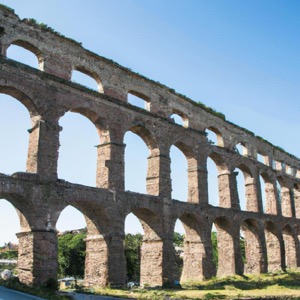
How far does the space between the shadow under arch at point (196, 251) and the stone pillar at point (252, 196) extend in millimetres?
5835

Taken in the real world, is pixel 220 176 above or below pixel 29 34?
below

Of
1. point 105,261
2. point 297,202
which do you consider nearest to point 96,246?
point 105,261

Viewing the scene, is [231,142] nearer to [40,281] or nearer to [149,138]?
[149,138]

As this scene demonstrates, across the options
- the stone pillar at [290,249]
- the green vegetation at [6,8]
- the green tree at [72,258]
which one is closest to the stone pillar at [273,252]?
Answer: the stone pillar at [290,249]

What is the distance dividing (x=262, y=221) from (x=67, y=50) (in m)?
15.4

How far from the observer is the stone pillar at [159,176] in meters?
18.7

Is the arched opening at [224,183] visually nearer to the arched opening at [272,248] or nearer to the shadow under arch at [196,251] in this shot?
the shadow under arch at [196,251]

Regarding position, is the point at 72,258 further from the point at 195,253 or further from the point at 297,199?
the point at 297,199

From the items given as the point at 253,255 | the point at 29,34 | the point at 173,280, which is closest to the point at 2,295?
the point at 173,280

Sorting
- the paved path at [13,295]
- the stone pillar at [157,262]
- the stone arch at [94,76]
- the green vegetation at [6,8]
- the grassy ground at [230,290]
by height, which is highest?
the green vegetation at [6,8]

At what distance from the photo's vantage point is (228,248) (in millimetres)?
22234

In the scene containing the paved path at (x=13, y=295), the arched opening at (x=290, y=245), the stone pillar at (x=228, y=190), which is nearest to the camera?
the paved path at (x=13, y=295)

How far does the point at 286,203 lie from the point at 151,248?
15.3 metres

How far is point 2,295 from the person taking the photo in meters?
10.9
